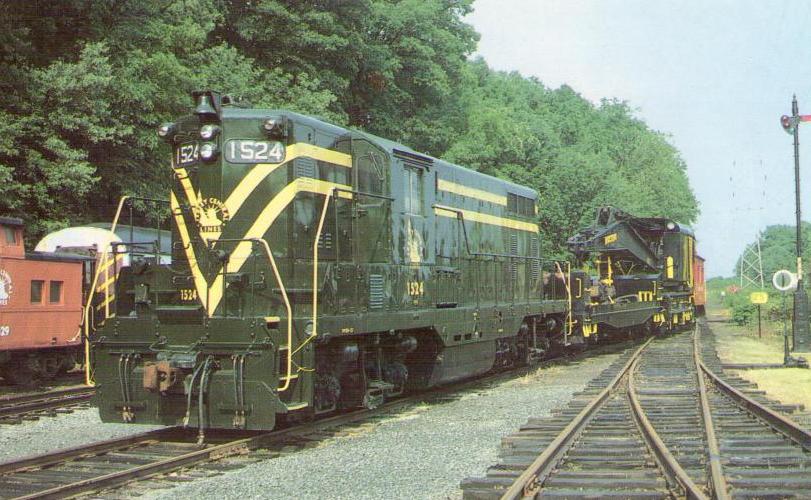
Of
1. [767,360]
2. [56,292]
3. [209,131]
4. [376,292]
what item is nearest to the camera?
[209,131]

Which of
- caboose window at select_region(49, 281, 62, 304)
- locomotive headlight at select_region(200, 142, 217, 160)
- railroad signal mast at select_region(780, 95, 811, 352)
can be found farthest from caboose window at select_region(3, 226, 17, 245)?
railroad signal mast at select_region(780, 95, 811, 352)

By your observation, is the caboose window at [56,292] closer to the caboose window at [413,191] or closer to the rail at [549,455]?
the caboose window at [413,191]

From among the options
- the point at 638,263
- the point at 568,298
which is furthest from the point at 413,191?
the point at 638,263

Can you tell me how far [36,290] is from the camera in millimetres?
13930

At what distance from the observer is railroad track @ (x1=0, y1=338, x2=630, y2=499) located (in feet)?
20.7

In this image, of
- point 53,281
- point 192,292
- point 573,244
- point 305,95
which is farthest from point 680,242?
point 192,292

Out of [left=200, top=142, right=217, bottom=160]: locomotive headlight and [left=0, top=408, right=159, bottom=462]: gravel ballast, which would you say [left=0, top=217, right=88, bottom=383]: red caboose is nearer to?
[left=0, top=408, right=159, bottom=462]: gravel ballast

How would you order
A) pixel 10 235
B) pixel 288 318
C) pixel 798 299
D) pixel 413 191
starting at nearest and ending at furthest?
pixel 288 318 → pixel 413 191 → pixel 10 235 → pixel 798 299

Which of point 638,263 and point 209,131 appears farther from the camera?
point 638,263

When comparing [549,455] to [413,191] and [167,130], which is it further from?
[167,130]

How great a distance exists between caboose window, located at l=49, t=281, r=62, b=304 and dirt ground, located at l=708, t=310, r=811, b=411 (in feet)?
37.9

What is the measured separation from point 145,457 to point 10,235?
24.9 feet

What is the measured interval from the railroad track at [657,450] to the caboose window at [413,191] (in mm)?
3174

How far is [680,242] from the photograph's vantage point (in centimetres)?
2342
